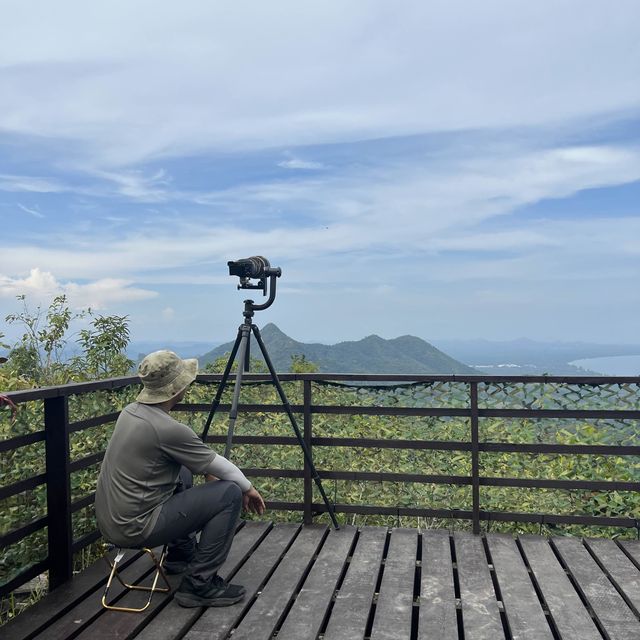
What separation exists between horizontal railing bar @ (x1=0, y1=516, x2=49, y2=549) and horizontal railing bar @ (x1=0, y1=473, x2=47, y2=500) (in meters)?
0.17

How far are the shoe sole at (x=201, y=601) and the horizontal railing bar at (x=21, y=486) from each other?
0.83 metres

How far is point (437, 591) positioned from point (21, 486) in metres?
1.97

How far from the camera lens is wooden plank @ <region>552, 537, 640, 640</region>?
9.27 feet

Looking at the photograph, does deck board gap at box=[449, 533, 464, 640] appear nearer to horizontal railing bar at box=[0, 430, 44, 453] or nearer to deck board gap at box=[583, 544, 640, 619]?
deck board gap at box=[583, 544, 640, 619]

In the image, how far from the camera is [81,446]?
13.2ft

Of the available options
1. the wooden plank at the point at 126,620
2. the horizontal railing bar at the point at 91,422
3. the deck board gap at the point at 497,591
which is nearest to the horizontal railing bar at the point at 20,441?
the horizontal railing bar at the point at 91,422

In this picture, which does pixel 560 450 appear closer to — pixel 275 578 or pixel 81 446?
pixel 275 578

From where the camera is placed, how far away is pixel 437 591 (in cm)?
320

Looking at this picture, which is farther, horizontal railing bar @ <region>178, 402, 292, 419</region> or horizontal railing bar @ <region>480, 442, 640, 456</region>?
horizontal railing bar @ <region>178, 402, 292, 419</region>

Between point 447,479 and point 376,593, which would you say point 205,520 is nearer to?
point 376,593

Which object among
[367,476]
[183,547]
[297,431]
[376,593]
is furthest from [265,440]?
[376,593]

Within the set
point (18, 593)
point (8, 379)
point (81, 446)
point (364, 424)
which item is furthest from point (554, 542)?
point (8, 379)

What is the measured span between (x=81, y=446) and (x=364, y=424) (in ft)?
5.85

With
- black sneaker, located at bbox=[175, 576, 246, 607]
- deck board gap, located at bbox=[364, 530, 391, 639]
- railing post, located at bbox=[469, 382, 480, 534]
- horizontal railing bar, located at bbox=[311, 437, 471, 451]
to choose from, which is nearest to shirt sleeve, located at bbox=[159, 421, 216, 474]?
black sneaker, located at bbox=[175, 576, 246, 607]
